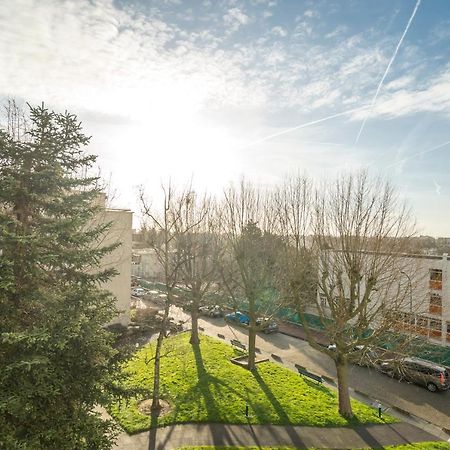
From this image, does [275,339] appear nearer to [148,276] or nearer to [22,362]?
[22,362]

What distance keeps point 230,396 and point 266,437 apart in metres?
3.50

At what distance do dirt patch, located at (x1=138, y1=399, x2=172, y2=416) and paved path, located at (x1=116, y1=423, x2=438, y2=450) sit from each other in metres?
1.22

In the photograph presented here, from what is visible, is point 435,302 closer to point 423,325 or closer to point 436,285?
point 436,285

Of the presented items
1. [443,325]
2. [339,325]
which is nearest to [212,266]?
[339,325]

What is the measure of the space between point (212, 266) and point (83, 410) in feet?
57.5

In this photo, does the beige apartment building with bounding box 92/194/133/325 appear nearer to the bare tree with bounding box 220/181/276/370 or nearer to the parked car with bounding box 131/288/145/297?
the bare tree with bounding box 220/181/276/370

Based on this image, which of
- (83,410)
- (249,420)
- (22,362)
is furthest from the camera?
(249,420)

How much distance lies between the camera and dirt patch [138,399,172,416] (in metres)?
15.3

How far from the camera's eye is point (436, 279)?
25719 millimetres

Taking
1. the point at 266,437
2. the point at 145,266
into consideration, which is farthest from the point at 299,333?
the point at 145,266

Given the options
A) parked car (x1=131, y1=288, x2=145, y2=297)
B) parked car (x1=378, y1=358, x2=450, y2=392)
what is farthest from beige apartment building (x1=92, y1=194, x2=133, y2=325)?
parked car (x1=378, y1=358, x2=450, y2=392)

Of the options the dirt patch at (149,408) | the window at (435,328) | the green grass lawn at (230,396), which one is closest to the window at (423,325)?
→ the window at (435,328)

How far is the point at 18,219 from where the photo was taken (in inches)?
353

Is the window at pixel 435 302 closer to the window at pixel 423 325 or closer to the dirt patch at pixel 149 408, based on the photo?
the window at pixel 423 325
